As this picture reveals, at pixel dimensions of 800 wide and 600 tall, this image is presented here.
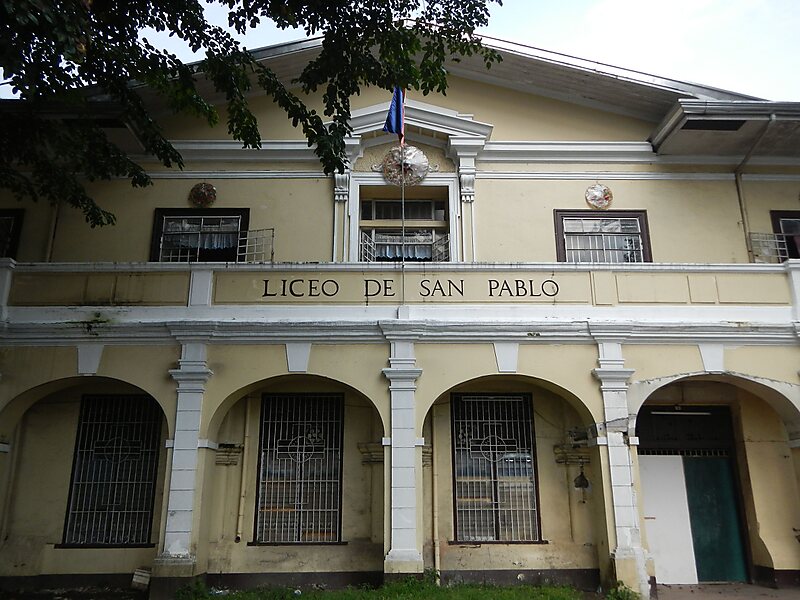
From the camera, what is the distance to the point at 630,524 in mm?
9984

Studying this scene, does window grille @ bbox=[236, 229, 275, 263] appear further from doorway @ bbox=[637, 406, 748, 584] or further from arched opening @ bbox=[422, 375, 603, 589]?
doorway @ bbox=[637, 406, 748, 584]

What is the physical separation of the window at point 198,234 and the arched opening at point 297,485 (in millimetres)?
2988

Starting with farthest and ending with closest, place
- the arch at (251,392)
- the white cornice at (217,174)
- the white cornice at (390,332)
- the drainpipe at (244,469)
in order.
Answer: the white cornice at (217,174)
the drainpipe at (244,469)
the white cornice at (390,332)
the arch at (251,392)

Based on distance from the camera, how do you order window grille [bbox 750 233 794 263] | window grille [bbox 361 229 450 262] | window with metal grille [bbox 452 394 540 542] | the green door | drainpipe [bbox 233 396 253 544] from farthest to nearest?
window grille [bbox 361 229 450 262], window grille [bbox 750 233 794 263], the green door, window with metal grille [bbox 452 394 540 542], drainpipe [bbox 233 396 253 544]

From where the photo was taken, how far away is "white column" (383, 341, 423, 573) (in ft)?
32.2

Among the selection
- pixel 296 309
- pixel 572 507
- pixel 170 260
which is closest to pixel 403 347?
pixel 296 309

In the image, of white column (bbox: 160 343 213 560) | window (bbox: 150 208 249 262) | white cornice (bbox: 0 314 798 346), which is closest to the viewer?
white column (bbox: 160 343 213 560)

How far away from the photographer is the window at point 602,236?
1309cm

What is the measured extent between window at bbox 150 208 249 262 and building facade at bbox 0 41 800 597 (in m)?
0.14

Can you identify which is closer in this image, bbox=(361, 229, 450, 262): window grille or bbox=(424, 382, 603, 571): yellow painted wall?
bbox=(424, 382, 603, 571): yellow painted wall

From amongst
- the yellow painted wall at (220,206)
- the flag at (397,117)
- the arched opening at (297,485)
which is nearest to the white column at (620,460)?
the arched opening at (297,485)

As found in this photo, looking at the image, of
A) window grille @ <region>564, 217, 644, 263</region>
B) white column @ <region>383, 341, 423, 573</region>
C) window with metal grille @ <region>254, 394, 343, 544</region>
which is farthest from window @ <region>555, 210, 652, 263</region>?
window with metal grille @ <region>254, 394, 343, 544</region>

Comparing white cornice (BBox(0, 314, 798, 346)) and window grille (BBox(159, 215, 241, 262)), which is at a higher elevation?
window grille (BBox(159, 215, 241, 262))

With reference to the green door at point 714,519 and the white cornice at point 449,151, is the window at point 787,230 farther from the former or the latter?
the green door at point 714,519
